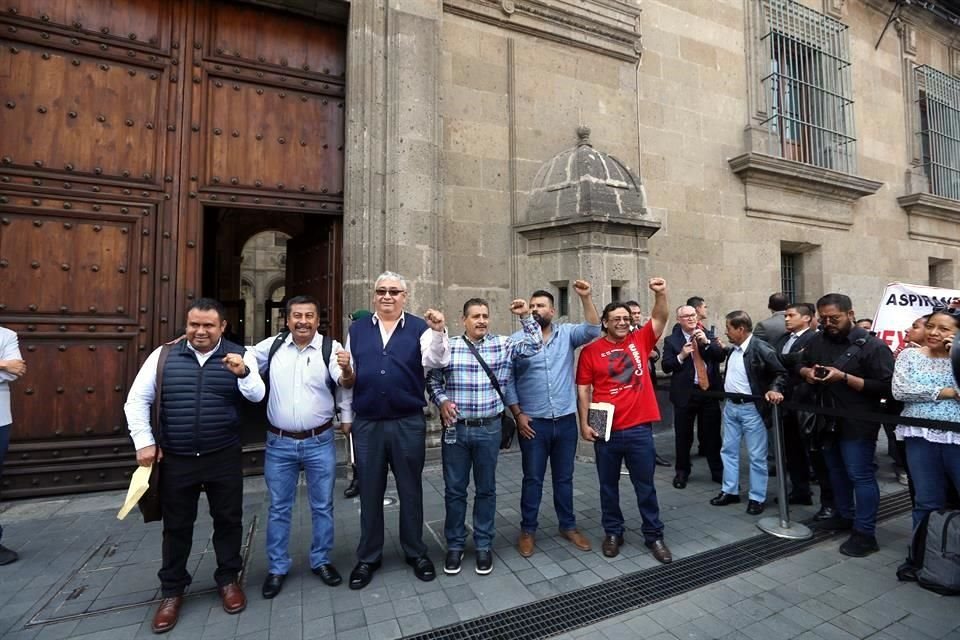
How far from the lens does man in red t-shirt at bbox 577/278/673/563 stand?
3.43 metres

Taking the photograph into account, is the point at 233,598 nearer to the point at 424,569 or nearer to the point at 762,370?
the point at 424,569

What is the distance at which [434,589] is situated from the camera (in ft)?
9.83

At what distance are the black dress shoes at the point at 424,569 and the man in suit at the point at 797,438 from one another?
328cm

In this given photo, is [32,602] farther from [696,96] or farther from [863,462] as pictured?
[696,96]

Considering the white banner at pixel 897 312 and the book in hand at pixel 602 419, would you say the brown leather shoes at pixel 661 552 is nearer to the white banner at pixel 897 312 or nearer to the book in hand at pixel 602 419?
the book in hand at pixel 602 419

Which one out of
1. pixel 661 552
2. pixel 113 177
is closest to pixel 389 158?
pixel 113 177

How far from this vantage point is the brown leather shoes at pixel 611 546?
11.2 feet

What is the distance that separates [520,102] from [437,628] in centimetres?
643

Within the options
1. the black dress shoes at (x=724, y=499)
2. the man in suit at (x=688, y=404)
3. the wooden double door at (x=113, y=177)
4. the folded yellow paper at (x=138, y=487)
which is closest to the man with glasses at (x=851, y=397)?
the black dress shoes at (x=724, y=499)

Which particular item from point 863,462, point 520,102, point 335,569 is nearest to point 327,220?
point 520,102

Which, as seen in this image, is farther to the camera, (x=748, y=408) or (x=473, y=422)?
(x=748, y=408)

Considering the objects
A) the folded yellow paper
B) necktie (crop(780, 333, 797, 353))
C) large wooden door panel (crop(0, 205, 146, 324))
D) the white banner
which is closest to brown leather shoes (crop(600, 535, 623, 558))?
necktie (crop(780, 333, 797, 353))

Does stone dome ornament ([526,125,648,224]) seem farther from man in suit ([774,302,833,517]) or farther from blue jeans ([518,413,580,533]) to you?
blue jeans ([518,413,580,533])

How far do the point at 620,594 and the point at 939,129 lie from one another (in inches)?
597
